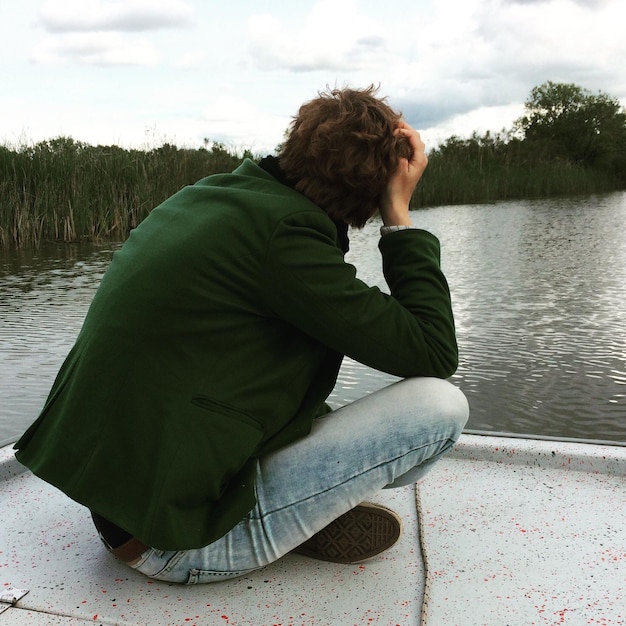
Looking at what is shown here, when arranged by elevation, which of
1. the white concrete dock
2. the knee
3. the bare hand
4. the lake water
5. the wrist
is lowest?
Result: the lake water

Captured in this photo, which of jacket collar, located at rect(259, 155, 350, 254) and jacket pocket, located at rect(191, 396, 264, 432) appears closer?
jacket pocket, located at rect(191, 396, 264, 432)

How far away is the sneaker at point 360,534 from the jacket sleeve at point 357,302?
10.4 inches

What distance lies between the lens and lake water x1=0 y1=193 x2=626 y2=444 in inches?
116

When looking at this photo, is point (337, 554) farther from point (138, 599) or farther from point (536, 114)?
point (536, 114)

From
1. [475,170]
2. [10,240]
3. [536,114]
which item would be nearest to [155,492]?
[10,240]

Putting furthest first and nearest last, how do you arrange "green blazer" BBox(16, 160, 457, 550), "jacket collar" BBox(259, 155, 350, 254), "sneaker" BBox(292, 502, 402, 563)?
"sneaker" BBox(292, 502, 402, 563) → "jacket collar" BBox(259, 155, 350, 254) → "green blazer" BBox(16, 160, 457, 550)

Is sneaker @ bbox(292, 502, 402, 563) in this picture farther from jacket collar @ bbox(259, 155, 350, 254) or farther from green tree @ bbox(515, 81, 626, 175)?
green tree @ bbox(515, 81, 626, 175)

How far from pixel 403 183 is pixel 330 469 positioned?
0.51 metres

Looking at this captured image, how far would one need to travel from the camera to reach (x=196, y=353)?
1178mm

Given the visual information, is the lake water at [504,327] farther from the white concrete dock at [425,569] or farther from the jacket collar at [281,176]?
the jacket collar at [281,176]

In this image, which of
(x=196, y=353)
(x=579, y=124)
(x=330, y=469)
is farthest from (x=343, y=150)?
(x=579, y=124)

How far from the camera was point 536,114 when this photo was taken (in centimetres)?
3953

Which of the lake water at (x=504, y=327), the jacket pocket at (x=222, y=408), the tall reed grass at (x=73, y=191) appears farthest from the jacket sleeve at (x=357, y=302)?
the tall reed grass at (x=73, y=191)

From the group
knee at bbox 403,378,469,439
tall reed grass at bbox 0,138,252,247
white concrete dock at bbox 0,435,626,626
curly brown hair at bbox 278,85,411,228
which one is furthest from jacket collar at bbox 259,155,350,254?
tall reed grass at bbox 0,138,252,247
